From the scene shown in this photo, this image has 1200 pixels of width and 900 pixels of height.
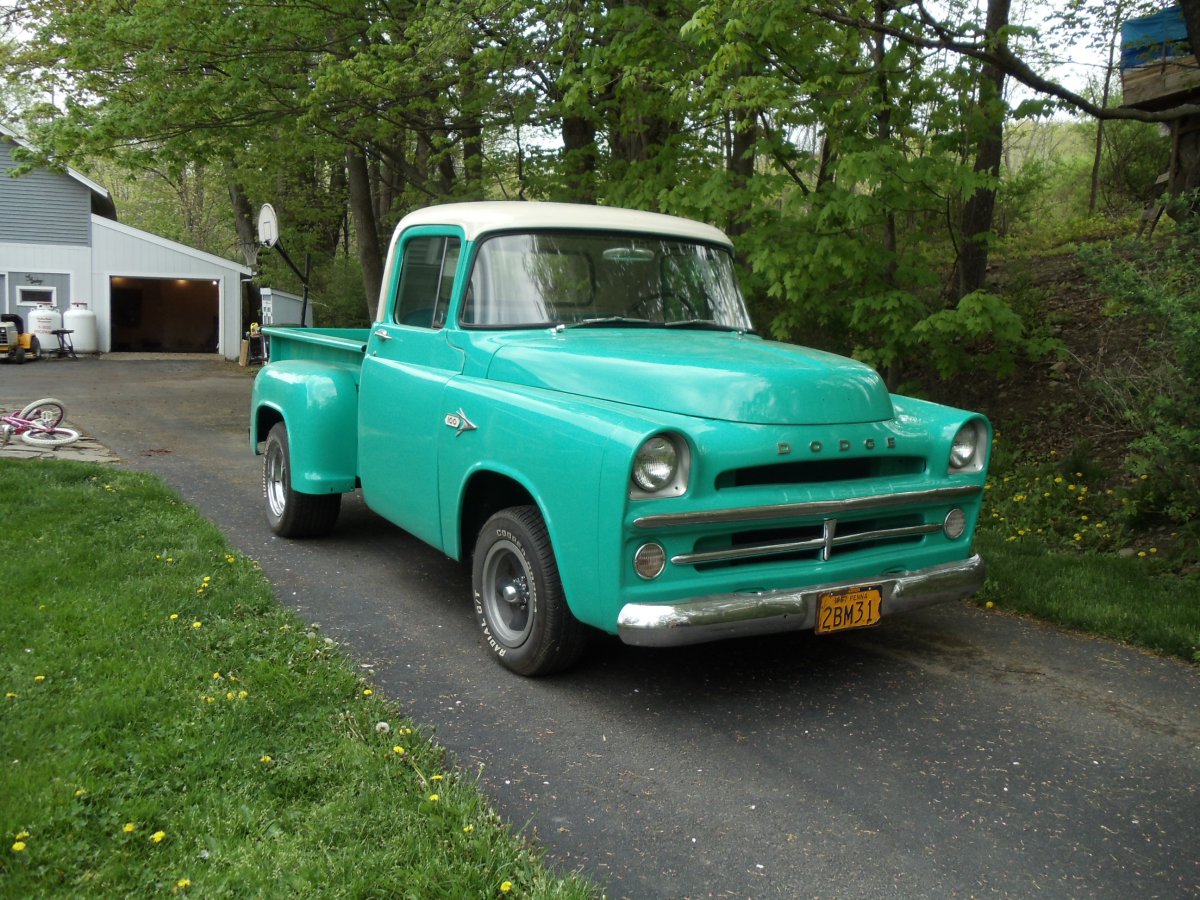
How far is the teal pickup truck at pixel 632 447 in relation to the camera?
3688mm

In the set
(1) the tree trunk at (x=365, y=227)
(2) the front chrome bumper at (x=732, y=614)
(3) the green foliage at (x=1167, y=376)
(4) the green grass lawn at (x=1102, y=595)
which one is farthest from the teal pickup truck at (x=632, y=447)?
(1) the tree trunk at (x=365, y=227)

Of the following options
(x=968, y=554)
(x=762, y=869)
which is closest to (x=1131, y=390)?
(x=968, y=554)

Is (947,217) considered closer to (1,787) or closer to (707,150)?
(707,150)

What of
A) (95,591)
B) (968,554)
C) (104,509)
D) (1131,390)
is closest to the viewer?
(968,554)

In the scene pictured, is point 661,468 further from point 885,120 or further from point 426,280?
point 885,120

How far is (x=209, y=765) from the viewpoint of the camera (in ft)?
10.8

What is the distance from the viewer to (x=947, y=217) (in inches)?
311

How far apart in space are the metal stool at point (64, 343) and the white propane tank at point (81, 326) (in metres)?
0.29

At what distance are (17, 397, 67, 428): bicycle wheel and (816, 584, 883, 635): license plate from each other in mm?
→ 8905

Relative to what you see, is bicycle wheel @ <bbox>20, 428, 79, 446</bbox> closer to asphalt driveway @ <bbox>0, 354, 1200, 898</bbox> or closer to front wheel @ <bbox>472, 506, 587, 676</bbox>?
asphalt driveway @ <bbox>0, 354, 1200, 898</bbox>

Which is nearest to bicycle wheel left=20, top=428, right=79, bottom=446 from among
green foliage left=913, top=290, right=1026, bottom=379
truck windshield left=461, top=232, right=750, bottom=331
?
truck windshield left=461, top=232, right=750, bottom=331

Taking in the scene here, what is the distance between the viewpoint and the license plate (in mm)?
3883

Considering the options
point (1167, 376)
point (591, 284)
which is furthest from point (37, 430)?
point (1167, 376)

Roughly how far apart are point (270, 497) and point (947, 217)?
5.49 meters
